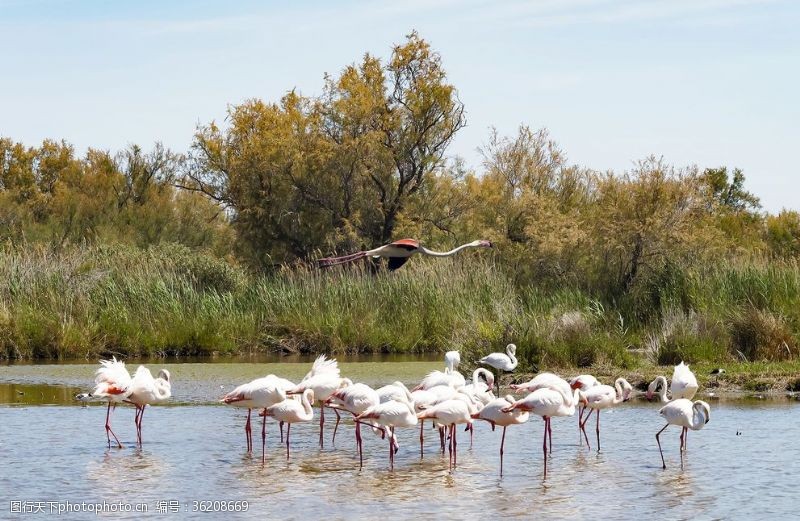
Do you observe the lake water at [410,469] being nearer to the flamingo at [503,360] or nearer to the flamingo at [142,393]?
the flamingo at [142,393]

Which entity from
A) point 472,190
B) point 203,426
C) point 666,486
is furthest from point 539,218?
point 666,486

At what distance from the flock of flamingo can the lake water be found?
0.76 ft

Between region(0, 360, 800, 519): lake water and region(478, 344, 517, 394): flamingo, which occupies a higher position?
region(478, 344, 517, 394): flamingo

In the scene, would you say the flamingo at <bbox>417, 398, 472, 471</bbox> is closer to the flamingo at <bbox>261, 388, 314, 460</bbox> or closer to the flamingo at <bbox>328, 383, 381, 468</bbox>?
the flamingo at <bbox>328, 383, 381, 468</bbox>

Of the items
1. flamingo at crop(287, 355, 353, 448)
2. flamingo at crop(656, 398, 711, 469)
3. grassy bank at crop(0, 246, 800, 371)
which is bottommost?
flamingo at crop(656, 398, 711, 469)

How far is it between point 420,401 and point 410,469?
0.89 meters

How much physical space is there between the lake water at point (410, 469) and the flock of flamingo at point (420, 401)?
0.23m

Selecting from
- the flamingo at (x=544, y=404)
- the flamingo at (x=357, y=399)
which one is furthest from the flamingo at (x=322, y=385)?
the flamingo at (x=544, y=404)

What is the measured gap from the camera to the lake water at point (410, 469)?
31.1 ft

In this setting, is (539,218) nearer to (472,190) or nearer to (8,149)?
(472,190)

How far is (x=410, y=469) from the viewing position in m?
11.2

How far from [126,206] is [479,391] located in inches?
1407

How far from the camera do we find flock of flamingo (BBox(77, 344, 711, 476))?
1106 cm

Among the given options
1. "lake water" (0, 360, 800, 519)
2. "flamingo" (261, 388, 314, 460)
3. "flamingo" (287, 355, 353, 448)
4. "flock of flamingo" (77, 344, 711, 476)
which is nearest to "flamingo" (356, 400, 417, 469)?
"flock of flamingo" (77, 344, 711, 476)
